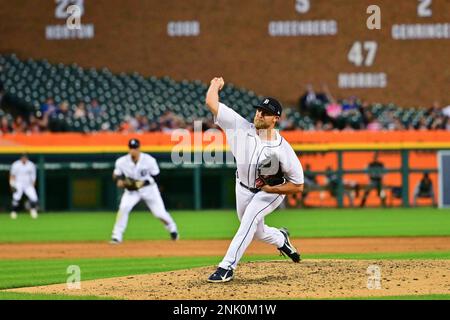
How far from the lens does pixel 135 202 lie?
16.5m

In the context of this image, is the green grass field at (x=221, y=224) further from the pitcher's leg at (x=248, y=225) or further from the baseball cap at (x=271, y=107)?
the baseball cap at (x=271, y=107)

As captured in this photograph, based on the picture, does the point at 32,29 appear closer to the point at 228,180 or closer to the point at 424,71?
the point at 228,180

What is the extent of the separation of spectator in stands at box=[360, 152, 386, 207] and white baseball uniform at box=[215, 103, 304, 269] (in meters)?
15.9

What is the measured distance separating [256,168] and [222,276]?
1.07 metres

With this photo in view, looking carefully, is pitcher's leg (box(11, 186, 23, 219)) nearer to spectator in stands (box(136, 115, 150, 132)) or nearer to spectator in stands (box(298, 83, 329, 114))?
spectator in stands (box(136, 115, 150, 132))

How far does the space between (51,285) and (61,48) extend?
19545 millimetres

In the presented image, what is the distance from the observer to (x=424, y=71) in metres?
28.2

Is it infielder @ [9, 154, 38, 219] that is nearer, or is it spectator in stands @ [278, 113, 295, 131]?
infielder @ [9, 154, 38, 219]

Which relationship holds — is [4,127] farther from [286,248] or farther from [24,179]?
[286,248]

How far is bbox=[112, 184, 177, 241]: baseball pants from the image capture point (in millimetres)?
16156

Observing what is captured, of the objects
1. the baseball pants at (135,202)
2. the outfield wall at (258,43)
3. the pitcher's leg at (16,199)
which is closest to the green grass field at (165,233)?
the pitcher's leg at (16,199)

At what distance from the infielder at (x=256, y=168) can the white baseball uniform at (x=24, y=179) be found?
14184mm

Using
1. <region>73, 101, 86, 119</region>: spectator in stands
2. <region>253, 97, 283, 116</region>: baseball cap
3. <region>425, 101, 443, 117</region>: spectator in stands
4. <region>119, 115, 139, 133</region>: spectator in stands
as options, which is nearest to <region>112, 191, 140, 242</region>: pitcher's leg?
<region>253, 97, 283, 116</region>: baseball cap
